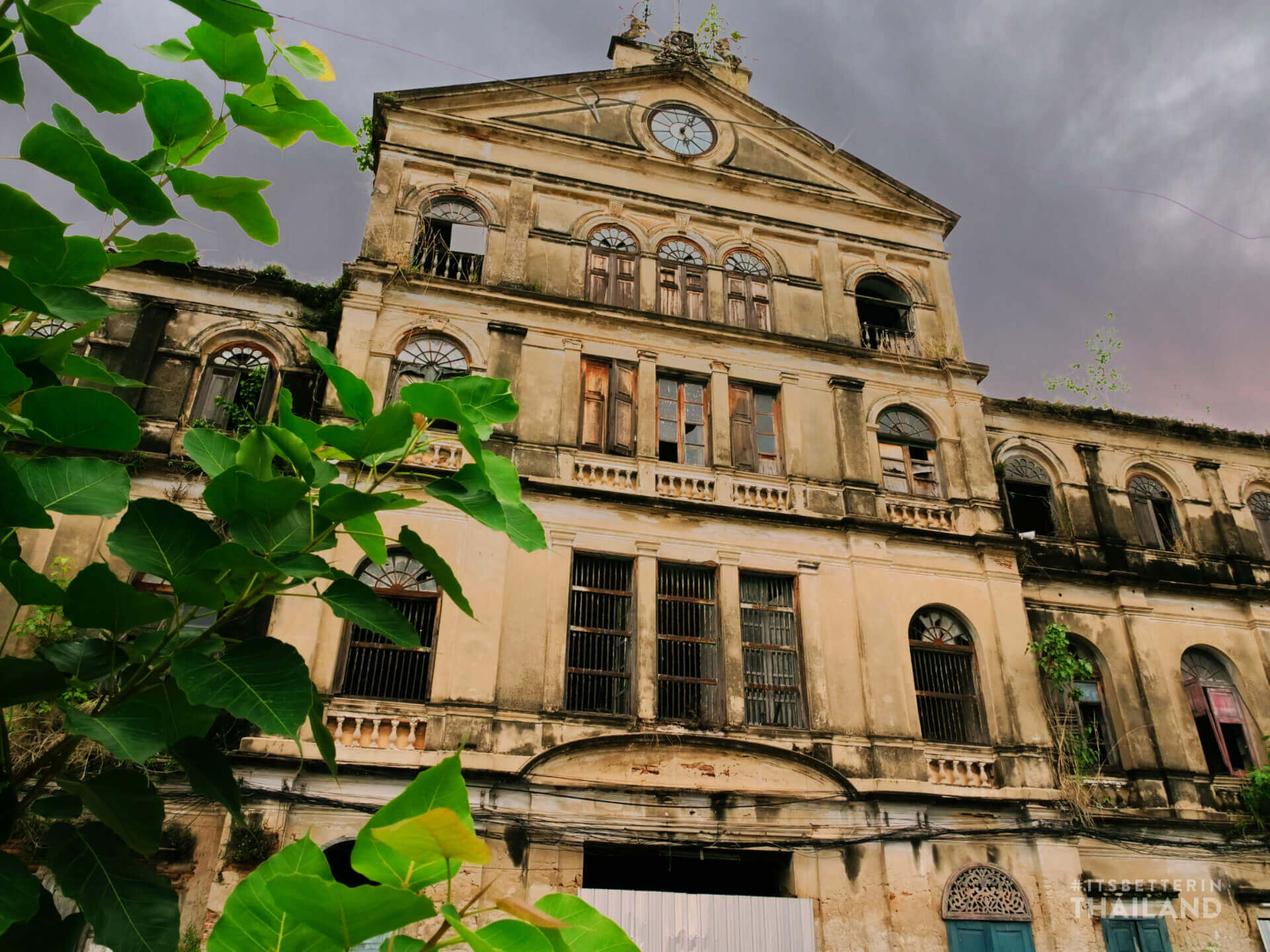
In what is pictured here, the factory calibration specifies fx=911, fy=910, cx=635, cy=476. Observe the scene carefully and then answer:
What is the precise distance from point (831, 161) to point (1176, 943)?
12786 mm

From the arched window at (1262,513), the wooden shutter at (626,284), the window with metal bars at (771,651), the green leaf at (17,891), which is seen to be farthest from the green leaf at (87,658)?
the arched window at (1262,513)

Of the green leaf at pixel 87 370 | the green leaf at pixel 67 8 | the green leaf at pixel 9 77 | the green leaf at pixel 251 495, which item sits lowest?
the green leaf at pixel 251 495

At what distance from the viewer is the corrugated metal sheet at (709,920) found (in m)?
9.46

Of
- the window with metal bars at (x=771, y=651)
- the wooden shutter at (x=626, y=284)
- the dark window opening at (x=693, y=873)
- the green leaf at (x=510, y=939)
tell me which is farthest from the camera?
the wooden shutter at (x=626, y=284)

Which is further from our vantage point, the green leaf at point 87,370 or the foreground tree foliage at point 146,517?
the green leaf at point 87,370

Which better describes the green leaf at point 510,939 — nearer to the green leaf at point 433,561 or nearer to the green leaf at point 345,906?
the green leaf at point 345,906

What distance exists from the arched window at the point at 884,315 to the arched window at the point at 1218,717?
6.70 metres

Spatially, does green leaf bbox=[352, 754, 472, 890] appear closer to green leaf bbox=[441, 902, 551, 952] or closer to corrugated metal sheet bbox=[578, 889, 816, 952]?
green leaf bbox=[441, 902, 551, 952]

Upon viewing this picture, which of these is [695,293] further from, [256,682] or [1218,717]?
[256,682]

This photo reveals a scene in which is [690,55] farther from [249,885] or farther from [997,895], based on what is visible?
[249,885]

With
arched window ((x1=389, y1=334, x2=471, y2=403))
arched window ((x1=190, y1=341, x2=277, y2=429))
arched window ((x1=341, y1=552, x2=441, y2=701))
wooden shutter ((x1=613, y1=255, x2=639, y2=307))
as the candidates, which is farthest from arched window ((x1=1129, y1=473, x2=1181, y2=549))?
arched window ((x1=190, y1=341, x2=277, y2=429))

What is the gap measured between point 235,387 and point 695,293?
689cm

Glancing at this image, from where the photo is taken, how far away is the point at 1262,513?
16.7 meters

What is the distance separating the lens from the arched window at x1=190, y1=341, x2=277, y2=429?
12117mm
